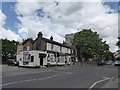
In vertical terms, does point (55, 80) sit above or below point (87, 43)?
below

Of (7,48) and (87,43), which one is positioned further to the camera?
(87,43)

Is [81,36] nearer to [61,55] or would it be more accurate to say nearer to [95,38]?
[95,38]

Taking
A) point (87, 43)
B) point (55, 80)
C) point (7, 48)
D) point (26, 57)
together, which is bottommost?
point (55, 80)

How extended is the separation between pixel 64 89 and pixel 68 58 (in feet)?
147

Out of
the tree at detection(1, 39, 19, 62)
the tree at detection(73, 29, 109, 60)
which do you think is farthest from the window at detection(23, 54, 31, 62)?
the tree at detection(73, 29, 109, 60)

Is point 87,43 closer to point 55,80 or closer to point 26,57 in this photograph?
point 26,57

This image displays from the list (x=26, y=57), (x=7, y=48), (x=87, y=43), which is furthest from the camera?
(x=87, y=43)

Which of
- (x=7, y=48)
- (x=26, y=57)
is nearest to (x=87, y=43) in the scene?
(x=7, y=48)

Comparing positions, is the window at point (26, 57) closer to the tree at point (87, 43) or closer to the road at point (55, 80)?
the road at point (55, 80)

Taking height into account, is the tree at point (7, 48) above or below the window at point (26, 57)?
above

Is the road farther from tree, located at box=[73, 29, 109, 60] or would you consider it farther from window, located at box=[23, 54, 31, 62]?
tree, located at box=[73, 29, 109, 60]

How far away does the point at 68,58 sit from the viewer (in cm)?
5600

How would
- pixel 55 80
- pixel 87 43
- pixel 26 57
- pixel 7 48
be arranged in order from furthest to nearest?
1. pixel 87 43
2. pixel 7 48
3. pixel 26 57
4. pixel 55 80

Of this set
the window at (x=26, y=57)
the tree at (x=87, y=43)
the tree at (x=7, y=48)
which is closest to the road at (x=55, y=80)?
A: the window at (x=26, y=57)
